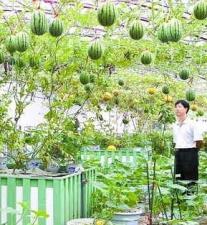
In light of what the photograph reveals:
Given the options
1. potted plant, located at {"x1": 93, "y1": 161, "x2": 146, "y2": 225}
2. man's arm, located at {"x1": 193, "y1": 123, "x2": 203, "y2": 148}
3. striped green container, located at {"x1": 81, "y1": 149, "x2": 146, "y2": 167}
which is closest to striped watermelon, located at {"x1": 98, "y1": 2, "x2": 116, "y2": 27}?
potted plant, located at {"x1": 93, "y1": 161, "x2": 146, "y2": 225}

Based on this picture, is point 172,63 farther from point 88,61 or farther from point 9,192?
point 9,192

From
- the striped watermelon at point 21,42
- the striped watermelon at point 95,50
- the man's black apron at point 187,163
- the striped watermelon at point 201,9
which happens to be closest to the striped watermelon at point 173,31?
the striped watermelon at point 201,9

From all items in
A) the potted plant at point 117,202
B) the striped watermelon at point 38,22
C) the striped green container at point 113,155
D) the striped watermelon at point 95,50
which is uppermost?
the striped watermelon at point 38,22

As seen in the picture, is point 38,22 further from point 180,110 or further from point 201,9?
point 180,110

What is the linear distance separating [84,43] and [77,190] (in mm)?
2529

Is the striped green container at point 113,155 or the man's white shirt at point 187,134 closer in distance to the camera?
the man's white shirt at point 187,134

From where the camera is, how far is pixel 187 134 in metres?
6.97

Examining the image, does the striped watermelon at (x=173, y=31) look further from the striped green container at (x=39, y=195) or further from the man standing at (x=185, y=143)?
the man standing at (x=185, y=143)

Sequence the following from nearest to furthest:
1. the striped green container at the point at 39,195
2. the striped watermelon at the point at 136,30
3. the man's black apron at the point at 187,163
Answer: the striped watermelon at the point at 136,30 → the striped green container at the point at 39,195 → the man's black apron at the point at 187,163

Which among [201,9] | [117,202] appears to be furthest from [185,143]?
[201,9]

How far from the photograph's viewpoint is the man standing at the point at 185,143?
6.86m

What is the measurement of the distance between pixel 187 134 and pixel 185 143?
0.42ft

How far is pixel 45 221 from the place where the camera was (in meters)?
5.31

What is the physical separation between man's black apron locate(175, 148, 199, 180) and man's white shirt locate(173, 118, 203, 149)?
9 centimetres
